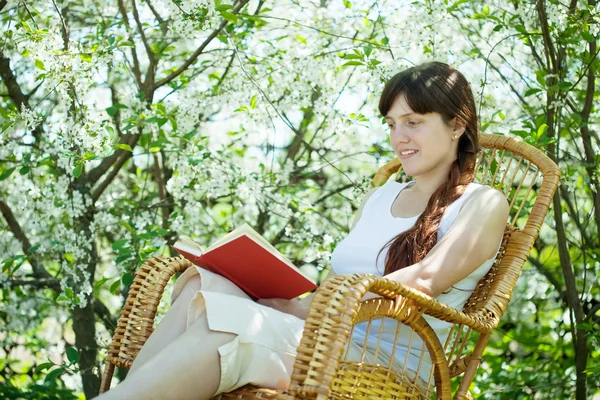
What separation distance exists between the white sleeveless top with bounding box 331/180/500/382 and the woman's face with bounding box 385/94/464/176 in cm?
13

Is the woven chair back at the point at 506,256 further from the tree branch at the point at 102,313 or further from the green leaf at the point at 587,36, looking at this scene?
the tree branch at the point at 102,313

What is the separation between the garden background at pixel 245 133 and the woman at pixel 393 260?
55 cm

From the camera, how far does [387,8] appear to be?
3641 mm

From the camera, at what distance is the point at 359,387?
183 cm

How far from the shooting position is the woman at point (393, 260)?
178cm

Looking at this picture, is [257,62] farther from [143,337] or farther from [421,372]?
[421,372]

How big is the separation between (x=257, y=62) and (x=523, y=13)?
1.16 meters

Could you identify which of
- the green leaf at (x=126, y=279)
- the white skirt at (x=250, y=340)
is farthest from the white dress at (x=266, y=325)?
the green leaf at (x=126, y=279)

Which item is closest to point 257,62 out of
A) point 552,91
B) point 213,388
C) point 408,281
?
point 552,91

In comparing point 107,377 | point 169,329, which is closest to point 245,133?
point 107,377

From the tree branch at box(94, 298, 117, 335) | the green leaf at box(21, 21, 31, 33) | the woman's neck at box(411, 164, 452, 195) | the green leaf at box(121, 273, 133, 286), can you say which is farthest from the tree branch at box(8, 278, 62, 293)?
the woman's neck at box(411, 164, 452, 195)

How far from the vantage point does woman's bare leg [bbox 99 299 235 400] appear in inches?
67.5

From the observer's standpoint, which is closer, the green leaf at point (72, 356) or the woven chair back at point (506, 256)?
the woven chair back at point (506, 256)

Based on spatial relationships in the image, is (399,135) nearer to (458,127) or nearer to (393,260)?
(458,127)
